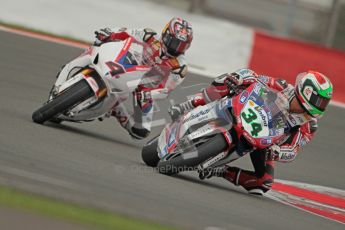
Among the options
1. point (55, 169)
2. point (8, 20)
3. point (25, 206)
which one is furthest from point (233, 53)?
point (25, 206)

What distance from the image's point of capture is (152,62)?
10406mm

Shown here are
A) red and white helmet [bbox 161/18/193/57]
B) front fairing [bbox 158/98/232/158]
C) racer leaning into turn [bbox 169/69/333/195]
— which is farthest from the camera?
red and white helmet [bbox 161/18/193/57]

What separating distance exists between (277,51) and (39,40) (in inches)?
177

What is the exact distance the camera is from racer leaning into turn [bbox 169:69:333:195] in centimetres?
895

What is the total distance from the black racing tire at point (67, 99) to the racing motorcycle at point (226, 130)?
1285mm

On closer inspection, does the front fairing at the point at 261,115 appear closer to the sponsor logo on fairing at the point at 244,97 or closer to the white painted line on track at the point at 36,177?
the sponsor logo on fairing at the point at 244,97

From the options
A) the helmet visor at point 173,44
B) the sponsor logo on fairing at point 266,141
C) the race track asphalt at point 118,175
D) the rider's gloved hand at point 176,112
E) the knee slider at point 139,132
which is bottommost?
the race track asphalt at point 118,175

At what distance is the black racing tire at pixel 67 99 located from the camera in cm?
1010

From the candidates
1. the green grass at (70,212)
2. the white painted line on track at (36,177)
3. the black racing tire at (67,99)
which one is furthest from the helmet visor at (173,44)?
the green grass at (70,212)

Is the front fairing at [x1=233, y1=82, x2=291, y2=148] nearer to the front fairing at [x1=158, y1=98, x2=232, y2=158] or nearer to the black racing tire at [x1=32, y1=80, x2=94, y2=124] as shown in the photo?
the front fairing at [x1=158, y1=98, x2=232, y2=158]

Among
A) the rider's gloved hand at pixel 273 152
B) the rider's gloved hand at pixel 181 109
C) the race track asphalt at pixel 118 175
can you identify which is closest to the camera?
the race track asphalt at pixel 118 175

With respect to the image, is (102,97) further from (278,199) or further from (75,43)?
(75,43)

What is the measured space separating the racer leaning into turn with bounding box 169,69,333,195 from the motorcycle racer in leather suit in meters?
0.74

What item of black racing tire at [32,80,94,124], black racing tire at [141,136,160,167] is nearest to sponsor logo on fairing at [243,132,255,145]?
black racing tire at [141,136,160,167]
